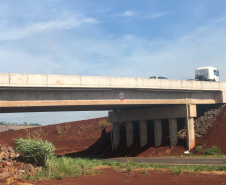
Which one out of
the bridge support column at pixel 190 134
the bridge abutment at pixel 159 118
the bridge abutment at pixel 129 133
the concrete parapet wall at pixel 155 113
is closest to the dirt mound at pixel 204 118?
the bridge support column at pixel 190 134

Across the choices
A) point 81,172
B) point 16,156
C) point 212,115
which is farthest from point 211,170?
point 212,115

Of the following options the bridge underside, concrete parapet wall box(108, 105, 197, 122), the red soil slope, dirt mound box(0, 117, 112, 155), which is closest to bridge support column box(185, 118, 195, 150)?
the red soil slope

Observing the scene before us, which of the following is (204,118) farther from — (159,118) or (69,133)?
(69,133)

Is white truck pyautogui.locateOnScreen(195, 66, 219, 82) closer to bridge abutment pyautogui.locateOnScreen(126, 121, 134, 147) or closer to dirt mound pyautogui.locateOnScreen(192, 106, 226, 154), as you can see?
dirt mound pyautogui.locateOnScreen(192, 106, 226, 154)

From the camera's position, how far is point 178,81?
3206 cm

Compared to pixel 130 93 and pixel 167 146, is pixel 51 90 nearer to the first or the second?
pixel 130 93

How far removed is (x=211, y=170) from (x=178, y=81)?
17.1 metres

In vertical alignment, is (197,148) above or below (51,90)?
below

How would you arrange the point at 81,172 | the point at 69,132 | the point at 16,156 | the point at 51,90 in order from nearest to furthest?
the point at 81,172
the point at 16,156
the point at 51,90
the point at 69,132

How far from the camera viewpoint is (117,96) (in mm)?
28406

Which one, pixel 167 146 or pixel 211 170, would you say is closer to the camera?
pixel 211 170

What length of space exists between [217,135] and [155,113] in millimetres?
7798

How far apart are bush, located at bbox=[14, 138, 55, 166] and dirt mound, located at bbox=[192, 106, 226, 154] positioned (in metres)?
19.5

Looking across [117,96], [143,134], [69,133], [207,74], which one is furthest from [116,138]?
[69,133]
